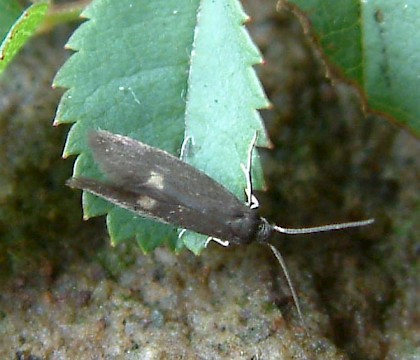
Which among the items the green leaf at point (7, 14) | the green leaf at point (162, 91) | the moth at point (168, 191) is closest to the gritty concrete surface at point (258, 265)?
the moth at point (168, 191)

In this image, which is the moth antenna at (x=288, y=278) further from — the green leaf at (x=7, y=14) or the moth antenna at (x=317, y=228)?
the green leaf at (x=7, y=14)

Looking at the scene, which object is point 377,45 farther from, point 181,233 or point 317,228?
point 181,233

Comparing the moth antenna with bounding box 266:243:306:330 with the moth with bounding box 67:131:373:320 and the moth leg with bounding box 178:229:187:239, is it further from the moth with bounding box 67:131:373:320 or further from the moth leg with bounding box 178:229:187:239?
the moth leg with bounding box 178:229:187:239

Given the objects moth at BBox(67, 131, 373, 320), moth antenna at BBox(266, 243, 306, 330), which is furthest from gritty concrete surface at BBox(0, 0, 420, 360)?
moth at BBox(67, 131, 373, 320)

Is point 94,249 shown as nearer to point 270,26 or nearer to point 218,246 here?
point 218,246

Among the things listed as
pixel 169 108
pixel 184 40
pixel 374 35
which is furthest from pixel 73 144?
pixel 374 35

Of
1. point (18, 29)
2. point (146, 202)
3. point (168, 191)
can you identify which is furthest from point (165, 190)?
point (18, 29)
